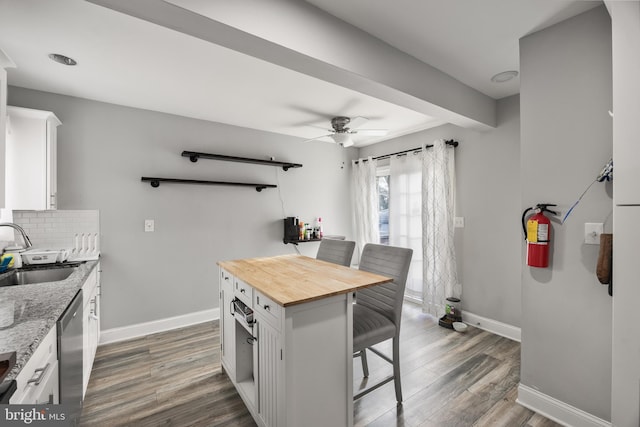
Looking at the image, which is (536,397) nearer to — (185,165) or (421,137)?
(421,137)

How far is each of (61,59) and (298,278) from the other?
2341mm

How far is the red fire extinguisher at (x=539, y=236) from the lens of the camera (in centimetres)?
171

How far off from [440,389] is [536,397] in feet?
1.93

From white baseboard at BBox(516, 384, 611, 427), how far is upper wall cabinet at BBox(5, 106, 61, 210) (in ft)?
12.8

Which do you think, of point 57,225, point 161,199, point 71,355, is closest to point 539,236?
point 71,355

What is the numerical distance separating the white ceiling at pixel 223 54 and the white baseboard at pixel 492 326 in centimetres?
236

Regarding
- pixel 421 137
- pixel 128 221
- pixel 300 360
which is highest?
pixel 421 137

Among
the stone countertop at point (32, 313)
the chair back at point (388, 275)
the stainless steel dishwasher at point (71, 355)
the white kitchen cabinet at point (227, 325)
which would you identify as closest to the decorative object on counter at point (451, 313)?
the chair back at point (388, 275)

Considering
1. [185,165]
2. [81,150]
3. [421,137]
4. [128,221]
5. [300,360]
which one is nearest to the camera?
[300,360]

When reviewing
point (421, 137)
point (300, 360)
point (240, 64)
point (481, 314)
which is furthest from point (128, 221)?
point (481, 314)

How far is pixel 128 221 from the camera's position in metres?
2.91

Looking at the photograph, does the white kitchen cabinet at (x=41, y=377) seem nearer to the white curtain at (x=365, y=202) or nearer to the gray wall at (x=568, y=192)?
the gray wall at (x=568, y=192)

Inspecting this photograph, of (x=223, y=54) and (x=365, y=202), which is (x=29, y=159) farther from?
(x=365, y=202)

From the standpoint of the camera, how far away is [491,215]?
2.94 meters
